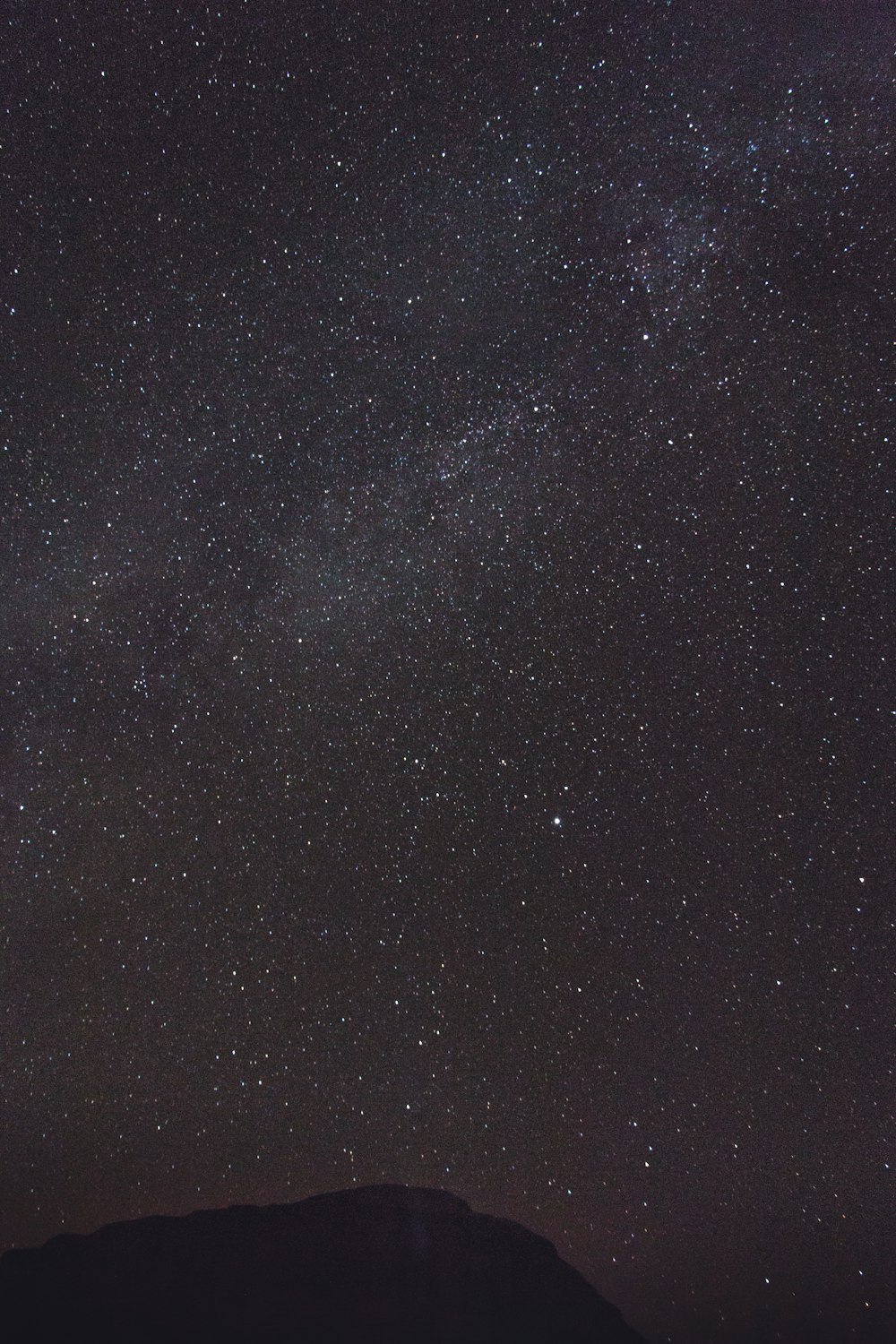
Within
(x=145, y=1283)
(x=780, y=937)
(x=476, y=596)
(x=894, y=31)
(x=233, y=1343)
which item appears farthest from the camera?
(x=145, y=1283)

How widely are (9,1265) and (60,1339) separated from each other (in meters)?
0.26

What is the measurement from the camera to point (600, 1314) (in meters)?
2.17

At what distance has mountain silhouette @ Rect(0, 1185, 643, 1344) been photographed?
7.38 feet

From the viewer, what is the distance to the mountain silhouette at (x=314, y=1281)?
7.38 ft

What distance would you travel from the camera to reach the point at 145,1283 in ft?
8.54

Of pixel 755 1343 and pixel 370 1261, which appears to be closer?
pixel 755 1343

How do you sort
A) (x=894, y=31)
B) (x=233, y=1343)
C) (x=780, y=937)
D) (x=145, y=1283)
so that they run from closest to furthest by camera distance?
(x=894, y=31) → (x=780, y=937) → (x=233, y=1343) → (x=145, y=1283)

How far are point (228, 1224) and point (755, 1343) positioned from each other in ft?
Answer: 4.52

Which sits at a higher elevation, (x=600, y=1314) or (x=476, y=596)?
(x=476, y=596)

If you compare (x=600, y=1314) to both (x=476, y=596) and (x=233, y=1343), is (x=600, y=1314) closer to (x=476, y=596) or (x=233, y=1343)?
(x=233, y=1343)

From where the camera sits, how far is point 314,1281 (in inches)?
96.2

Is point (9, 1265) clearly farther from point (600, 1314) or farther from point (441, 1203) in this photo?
point (600, 1314)

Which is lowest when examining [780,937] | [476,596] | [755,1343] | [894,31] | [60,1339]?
[755,1343]

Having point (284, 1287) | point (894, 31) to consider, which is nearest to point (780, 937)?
point (284, 1287)
